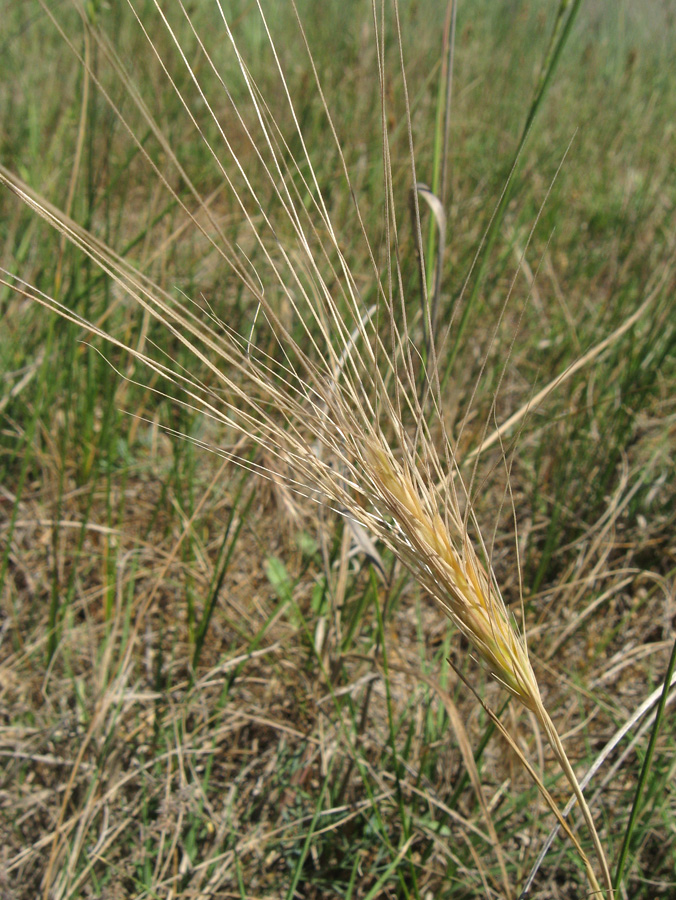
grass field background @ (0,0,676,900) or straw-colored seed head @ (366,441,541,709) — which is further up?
straw-colored seed head @ (366,441,541,709)

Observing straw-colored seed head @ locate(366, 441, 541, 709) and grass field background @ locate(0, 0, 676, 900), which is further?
grass field background @ locate(0, 0, 676, 900)

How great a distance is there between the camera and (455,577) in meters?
0.55

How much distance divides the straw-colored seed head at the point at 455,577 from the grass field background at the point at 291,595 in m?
0.05

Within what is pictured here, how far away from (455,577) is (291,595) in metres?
0.68

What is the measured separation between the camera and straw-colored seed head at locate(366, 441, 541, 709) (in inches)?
20.4

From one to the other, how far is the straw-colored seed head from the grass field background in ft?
0.17

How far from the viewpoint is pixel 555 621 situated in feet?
4.47

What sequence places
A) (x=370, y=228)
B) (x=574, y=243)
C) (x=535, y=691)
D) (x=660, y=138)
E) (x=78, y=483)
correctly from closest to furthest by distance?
(x=535, y=691), (x=78, y=483), (x=370, y=228), (x=574, y=243), (x=660, y=138)

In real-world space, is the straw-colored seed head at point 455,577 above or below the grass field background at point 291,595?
above

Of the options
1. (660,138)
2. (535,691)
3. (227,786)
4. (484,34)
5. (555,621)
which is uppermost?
(484,34)

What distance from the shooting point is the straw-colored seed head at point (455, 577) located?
0.52m

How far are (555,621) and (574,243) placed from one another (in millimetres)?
1699

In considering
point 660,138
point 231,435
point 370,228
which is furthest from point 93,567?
point 660,138

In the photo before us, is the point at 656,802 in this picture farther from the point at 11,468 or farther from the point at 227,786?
the point at 11,468
